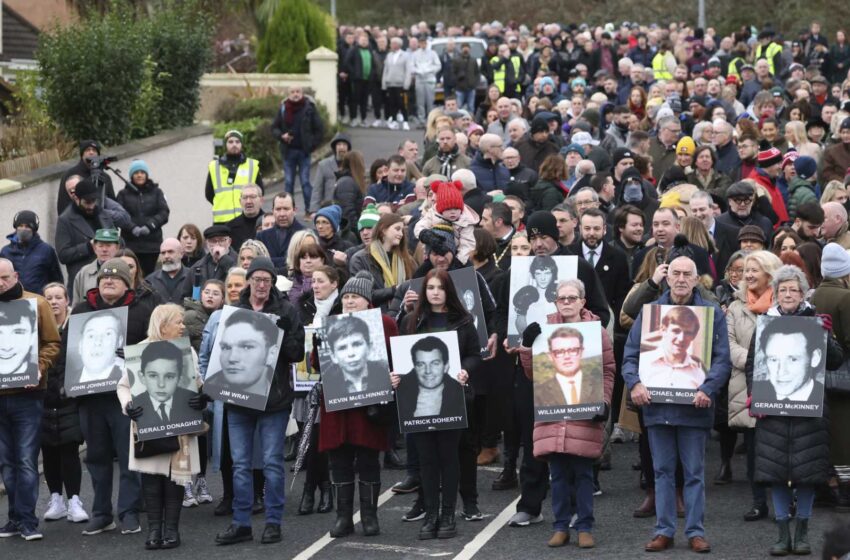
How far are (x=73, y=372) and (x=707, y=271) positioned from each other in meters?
4.86

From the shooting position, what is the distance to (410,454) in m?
12.3

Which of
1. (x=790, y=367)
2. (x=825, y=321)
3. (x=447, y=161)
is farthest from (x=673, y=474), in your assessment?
(x=447, y=161)

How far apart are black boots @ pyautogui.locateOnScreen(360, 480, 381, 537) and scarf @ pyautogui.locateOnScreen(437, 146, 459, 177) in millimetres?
7754

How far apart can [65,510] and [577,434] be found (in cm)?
423

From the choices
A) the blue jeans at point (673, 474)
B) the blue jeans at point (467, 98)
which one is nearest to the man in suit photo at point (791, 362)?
the blue jeans at point (673, 474)

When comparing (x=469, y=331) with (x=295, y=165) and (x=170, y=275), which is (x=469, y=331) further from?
(x=295, y=165)

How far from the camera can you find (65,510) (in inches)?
490

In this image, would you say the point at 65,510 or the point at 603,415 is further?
the point at 65,510

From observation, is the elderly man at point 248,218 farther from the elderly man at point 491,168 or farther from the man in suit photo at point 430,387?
the man in suit photo at point 430,387

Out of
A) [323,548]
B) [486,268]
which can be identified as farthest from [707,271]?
[323,548]

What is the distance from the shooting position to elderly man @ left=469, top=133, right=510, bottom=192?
17.7m

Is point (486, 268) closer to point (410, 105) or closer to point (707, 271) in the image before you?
point (707, 271)

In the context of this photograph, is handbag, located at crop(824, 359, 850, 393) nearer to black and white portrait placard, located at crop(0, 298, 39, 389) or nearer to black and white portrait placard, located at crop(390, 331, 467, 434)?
black and white portrait placard, located at crop(390, 331, 467, 434)

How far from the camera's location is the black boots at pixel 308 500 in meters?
12.2
